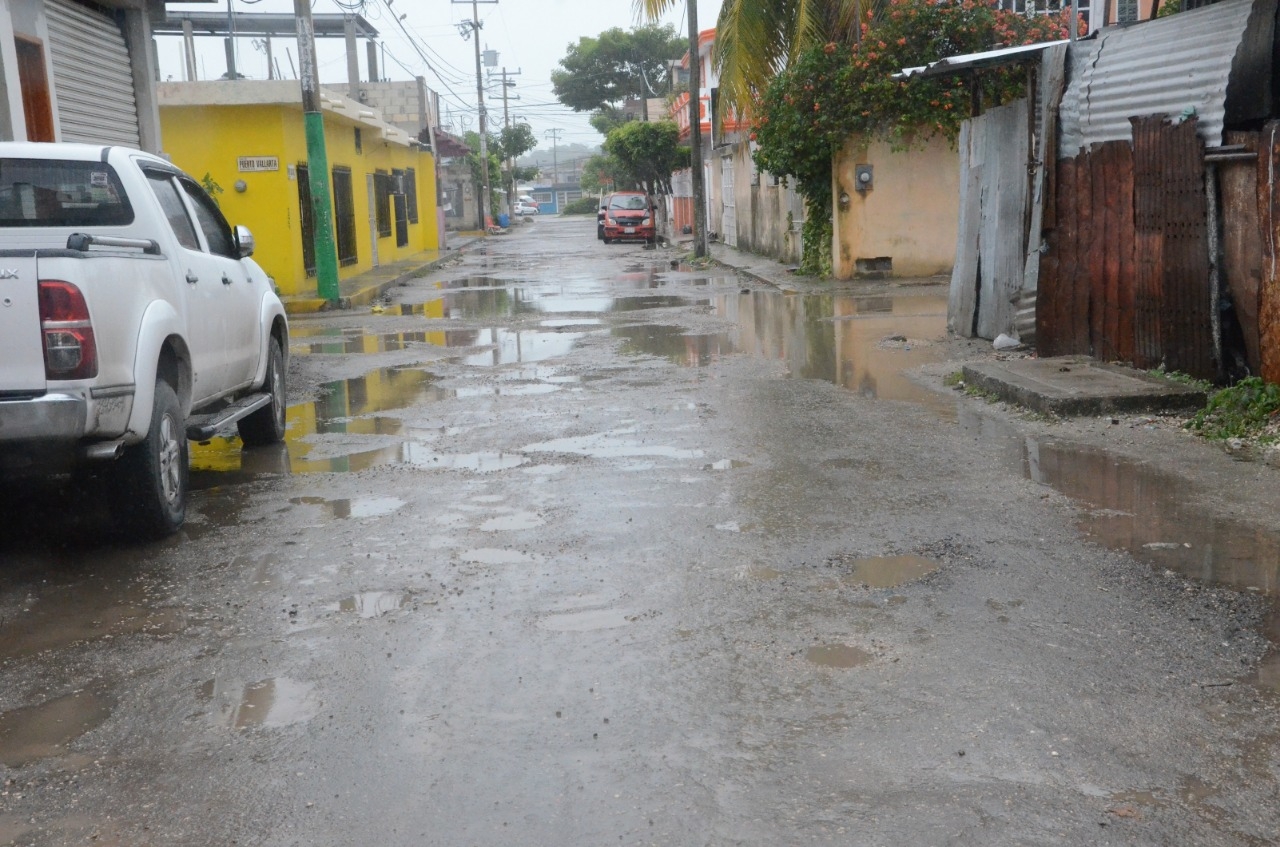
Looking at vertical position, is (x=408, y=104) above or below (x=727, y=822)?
above

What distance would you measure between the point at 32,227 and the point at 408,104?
38769 mm

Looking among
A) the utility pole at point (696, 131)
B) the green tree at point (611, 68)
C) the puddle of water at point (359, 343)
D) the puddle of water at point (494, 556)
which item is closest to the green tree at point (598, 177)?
the green tree at point (611, 68)

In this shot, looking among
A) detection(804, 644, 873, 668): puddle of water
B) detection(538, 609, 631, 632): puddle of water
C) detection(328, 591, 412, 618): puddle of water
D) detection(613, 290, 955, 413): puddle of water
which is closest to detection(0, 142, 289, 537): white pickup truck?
detection(328, 591, 412, 618): puddle of water

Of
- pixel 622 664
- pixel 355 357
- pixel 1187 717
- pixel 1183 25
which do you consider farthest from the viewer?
pixel 355 357

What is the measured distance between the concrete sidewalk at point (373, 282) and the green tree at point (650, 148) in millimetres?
11043

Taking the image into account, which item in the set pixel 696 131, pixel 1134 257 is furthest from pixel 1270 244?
pixel 696 131

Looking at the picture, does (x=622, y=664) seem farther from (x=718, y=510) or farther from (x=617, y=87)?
→ (x=617, y=87)

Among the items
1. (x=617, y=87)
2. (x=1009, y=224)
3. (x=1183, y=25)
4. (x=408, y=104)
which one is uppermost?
(x=617, y=87)

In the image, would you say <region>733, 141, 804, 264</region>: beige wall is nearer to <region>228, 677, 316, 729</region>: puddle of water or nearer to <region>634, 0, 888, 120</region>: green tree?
<region>634, 0, 888, 120</region>: green tree

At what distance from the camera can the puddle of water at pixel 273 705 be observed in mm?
4117

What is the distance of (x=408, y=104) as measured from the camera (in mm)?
44156

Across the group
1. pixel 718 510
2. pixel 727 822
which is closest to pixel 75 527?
pixel 718 510

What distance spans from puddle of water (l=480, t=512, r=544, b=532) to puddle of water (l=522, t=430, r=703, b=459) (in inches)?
59.5

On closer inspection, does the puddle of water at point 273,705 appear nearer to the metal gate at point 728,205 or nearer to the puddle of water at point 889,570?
the puddle of water at point 889,570
